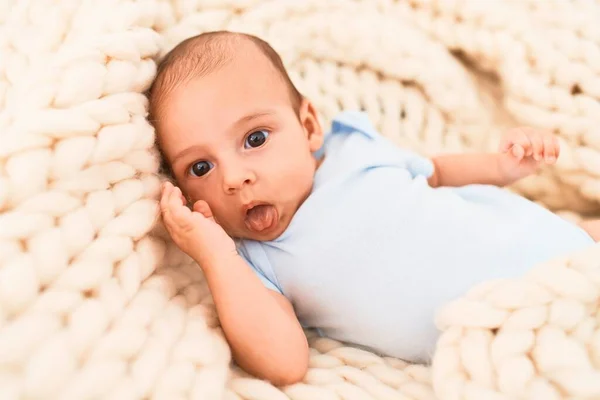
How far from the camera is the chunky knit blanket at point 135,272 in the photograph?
560mm

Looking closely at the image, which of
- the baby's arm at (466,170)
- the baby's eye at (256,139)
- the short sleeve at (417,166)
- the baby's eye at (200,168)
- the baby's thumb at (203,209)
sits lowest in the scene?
the baby's arm at (466,170)

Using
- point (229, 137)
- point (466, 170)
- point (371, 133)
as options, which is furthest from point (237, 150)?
point (466, 170)

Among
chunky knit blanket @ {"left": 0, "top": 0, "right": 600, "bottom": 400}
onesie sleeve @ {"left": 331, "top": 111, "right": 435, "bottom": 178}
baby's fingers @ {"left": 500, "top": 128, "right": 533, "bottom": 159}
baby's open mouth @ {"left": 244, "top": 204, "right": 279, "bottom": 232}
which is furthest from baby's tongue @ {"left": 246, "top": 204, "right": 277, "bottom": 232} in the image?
baby's fingers @ {"left": 500, "top": 128, "right": 533, "bottom": 159}

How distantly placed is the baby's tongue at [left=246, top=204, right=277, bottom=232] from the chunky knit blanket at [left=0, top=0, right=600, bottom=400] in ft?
0.34

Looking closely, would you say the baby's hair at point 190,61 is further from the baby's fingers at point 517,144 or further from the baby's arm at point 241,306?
the baby's fingers at point 517,144

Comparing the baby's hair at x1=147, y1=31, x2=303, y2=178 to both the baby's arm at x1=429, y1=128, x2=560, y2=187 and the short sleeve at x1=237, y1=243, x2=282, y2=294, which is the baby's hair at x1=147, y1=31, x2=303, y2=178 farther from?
the baby's arm at x1=429, y1=128, x2=560, y2=187

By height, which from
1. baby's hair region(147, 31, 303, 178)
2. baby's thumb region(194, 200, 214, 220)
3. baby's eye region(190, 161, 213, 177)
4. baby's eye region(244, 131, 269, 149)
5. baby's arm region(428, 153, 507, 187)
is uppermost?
baby's hair region(147, 31, 303, 178)

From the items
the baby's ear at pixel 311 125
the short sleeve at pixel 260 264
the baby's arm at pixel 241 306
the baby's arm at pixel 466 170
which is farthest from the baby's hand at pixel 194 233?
the baby's arm at pixel 466 170

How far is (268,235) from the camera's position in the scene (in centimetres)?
85

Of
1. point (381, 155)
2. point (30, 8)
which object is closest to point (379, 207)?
point (381, 155)

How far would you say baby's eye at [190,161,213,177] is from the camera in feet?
2.78

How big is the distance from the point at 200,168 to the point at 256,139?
0.09 meters

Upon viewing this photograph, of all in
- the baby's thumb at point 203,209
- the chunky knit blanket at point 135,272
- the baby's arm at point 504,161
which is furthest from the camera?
the baby's arm at point 504,161

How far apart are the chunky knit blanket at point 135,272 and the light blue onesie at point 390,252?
0.04m
